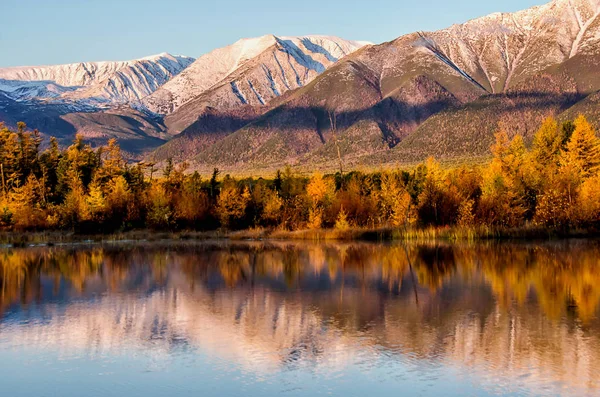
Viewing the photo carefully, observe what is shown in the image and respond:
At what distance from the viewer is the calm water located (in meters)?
19.8

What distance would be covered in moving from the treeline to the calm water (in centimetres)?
1563

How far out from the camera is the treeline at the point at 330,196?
63938mm

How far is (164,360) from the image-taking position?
22.5 m

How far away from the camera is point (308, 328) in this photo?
26781 millimetres

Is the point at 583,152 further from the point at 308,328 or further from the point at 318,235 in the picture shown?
the point at 308,328

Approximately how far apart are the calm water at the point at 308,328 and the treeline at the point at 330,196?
615 inches

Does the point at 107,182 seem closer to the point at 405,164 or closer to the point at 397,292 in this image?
the point at 397,292

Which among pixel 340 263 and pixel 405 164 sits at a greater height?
pixel 405 164

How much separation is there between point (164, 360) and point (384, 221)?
2002 inches

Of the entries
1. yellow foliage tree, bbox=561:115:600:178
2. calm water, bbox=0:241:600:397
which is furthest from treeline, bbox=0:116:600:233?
calm water, bbox=0:241:600:397

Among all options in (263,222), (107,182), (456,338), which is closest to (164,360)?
(456,338)

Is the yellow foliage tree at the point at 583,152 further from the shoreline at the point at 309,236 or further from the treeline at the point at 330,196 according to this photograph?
the shoreline at the point at 309,236

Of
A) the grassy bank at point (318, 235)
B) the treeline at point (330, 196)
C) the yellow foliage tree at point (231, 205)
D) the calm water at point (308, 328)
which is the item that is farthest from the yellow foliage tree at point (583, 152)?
the yellow foliage tree at point (231, 205)

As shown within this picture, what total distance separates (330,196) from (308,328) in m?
48.4
